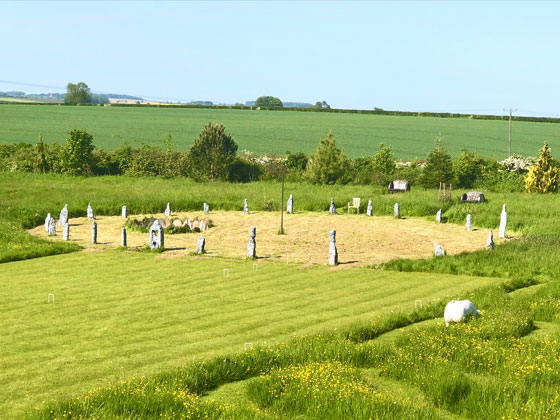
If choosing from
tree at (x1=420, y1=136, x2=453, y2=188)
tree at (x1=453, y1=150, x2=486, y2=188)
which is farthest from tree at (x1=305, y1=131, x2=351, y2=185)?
tree at (x1=453, y1=150, x2=486, y2=188)

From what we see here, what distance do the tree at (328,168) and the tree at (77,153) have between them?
2741 centimetres

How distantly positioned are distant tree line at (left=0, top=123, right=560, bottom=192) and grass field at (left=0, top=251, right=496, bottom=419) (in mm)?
43227

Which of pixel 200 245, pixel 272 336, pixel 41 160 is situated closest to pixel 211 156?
pixel 41 160

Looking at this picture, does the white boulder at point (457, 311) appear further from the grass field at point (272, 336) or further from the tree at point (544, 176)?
the tree at point (544, 176)

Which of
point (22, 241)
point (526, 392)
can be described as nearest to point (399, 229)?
point (22, 241)

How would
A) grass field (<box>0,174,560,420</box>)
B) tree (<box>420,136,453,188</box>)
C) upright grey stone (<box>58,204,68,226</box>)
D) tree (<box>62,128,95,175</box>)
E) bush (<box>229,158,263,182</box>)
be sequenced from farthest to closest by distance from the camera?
tree (<box>62,128,95,175</box>), bush (<box>229,158,263,182</box>), tree (<box>420,136,453,188</box>), upright grey stone (<box>58,204,68,226</box>), grass field (<box>0,174,560,420</box>)

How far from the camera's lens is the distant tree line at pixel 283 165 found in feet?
252

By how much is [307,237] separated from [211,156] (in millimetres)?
37851

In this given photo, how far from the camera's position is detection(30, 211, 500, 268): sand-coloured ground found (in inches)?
1607

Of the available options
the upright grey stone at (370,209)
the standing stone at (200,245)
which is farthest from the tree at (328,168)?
the standing stone at (200,245)

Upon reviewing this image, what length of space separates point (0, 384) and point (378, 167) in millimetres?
69353

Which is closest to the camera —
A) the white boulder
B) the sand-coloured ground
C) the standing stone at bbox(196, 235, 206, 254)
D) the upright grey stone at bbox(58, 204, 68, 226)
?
the white boulder

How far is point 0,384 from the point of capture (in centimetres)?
1814

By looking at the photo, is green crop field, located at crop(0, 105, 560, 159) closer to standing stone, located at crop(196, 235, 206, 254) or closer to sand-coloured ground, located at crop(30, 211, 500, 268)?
sand-coloured ground, located at crop(30, 211, 500, 268)
